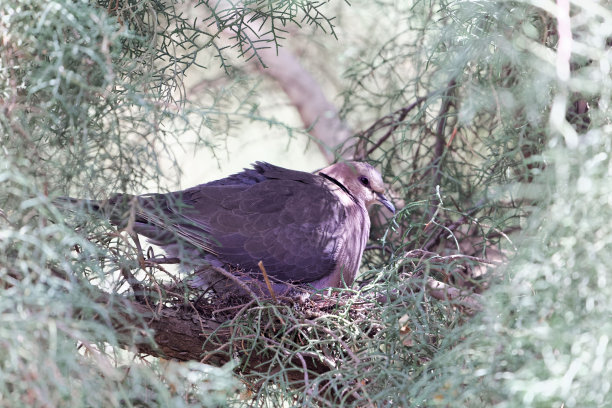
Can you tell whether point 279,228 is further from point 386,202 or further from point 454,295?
point 454,295

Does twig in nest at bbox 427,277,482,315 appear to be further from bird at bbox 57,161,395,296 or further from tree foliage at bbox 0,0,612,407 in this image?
bird at bbox 57,161,395,296

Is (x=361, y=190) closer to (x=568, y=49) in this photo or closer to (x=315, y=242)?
(x=315, y=242)

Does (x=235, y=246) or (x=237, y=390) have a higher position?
(x=235, y=246)

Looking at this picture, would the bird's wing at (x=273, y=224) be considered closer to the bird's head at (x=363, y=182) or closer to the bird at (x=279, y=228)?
the bird at (x=279, y=228)

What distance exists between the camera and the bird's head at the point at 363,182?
334 centimetres

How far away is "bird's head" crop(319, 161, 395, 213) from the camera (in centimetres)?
334

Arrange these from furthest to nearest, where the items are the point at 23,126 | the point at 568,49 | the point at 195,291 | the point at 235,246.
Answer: the point at 235,246, the point at 195,291, the point at 23,126, the point at 568,49

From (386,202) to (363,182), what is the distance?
148mm

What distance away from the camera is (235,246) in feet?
9.62

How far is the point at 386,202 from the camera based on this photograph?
341 centimetres

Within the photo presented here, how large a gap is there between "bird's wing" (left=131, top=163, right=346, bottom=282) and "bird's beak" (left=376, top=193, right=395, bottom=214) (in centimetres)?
29

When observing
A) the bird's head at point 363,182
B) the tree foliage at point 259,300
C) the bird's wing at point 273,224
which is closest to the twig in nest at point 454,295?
the tree foliage at point 259,300

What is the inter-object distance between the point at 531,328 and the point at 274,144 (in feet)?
10.8

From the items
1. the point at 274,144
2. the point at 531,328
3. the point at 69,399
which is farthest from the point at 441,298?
the point at 274,144
